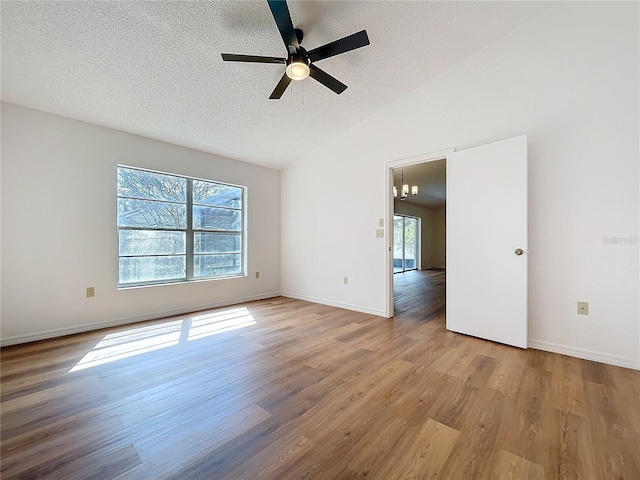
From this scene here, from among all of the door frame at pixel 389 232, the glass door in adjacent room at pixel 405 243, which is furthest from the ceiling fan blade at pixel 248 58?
the glass door in adjacent room at pixel 405 243

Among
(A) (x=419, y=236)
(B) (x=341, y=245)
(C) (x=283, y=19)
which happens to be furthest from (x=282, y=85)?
(A) (x=419, y=236)

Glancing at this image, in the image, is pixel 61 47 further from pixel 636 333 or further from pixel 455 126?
pixel 636 333

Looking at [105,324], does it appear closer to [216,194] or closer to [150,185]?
[150,185]

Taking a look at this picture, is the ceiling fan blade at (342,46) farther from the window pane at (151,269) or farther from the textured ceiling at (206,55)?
the window pane at (151,269)

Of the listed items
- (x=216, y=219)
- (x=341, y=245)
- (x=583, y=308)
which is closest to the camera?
(x=583, y=308)

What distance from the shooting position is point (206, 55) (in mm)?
2445

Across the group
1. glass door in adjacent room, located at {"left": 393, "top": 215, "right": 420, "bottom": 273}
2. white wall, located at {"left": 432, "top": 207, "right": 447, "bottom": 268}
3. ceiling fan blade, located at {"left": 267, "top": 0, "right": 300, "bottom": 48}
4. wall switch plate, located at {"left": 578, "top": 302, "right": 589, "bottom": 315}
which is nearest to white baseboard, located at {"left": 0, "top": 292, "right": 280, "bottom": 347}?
ceiling fan blade, located at {"left": 267, "top": 0, "right": 300, "bottom": 48}

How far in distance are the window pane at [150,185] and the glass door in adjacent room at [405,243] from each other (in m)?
6.91

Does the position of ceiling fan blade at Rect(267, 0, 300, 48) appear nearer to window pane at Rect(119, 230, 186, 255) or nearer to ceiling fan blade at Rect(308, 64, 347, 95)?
ceiling fan blade at Rect(308, 64, 347, 95)

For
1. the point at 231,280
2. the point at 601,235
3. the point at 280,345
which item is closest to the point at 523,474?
the point at 280,345

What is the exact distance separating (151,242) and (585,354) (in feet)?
15.9

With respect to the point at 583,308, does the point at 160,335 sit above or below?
below

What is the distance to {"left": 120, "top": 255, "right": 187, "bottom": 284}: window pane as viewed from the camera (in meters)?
3.39

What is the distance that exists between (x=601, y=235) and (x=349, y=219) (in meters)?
2.62
